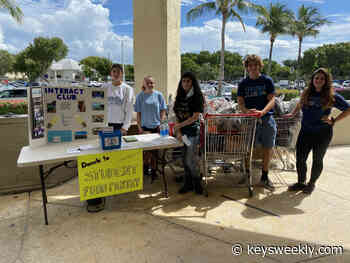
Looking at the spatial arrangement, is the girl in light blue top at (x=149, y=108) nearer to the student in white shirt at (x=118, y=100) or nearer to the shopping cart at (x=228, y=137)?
the student in white shirt at (x=118, y=100)

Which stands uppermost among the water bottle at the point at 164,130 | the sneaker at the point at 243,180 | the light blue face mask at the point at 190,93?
the light blue face mask at the point at 190,93

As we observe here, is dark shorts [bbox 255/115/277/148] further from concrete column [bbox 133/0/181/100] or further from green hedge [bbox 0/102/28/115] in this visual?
green hedge [bbox 0/102/28/115]

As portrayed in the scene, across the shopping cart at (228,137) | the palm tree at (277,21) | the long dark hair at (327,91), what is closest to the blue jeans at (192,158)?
the shopping cart at (228,137)

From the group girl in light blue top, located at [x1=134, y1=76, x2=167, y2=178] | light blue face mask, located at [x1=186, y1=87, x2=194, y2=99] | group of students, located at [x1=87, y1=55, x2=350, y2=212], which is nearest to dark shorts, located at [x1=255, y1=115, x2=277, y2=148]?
group of students, located at [x1=87, y1=55, x2=350, y2=212]

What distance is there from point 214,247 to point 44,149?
2145mm

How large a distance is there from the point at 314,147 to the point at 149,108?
2.46 meters

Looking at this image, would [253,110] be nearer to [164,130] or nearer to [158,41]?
[164,130]

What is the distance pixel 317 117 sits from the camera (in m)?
3.30

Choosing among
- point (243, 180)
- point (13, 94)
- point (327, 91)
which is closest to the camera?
point (327, 91)

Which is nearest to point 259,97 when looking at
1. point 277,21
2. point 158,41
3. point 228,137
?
point 228,137

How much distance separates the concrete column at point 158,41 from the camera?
534cm

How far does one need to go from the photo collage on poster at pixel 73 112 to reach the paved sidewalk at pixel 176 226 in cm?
100

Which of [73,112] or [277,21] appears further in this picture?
[277,21]

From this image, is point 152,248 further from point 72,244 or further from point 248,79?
point 248,79
